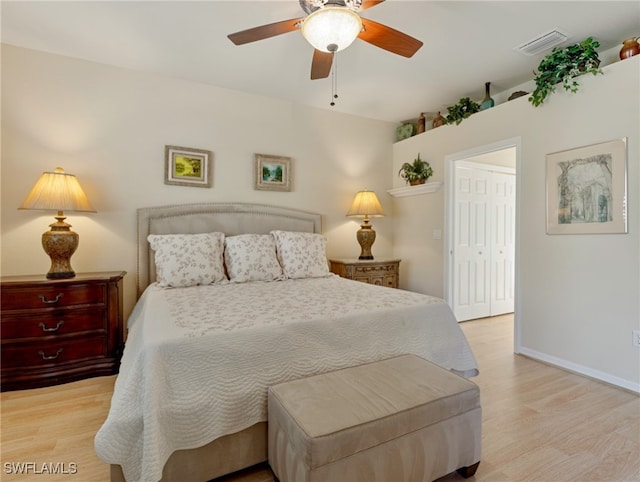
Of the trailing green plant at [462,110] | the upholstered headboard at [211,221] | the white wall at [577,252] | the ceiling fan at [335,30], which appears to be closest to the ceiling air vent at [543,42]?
the white wall at [577,252]

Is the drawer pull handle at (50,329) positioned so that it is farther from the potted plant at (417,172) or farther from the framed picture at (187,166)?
the potted plant at (417,172)

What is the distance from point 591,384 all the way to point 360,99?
343 cm

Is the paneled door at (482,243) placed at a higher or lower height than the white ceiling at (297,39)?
lower

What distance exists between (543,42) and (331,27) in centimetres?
203

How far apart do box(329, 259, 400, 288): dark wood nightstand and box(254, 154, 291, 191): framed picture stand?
3.65 ft

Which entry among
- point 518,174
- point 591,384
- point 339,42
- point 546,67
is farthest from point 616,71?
point 591,384

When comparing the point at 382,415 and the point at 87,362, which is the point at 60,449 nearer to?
the point at 87,362

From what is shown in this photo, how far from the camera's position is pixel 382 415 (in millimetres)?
1229

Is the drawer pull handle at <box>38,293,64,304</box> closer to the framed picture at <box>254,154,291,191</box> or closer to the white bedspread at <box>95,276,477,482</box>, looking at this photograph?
the white bedspread at <box>95,276,477,482</box>

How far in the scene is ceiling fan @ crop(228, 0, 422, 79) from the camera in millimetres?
1675

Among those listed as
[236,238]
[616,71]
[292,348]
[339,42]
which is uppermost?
[616,71]

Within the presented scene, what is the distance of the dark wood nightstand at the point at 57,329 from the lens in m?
2.31

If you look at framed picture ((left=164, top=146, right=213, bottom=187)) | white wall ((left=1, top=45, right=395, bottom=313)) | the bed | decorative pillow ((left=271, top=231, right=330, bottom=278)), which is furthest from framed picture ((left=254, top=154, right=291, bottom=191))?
the bed

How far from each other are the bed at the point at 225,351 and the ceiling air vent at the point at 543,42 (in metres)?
2.28
